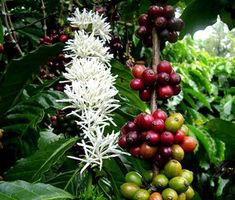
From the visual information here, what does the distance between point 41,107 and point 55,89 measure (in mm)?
103

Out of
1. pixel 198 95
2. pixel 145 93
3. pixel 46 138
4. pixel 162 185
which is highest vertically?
pixel 145 93

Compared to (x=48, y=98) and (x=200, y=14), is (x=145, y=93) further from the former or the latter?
(x=200, y=14)

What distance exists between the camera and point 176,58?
4.12 metres

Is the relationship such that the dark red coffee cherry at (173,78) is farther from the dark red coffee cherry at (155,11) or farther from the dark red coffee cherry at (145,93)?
the dark red coffee cherry at (155,11)

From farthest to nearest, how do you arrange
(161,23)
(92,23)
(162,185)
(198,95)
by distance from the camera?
1. (198,95)
2. (92,23)
3. (161,23)
4. (162,185)

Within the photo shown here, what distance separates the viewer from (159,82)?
3.44 feet

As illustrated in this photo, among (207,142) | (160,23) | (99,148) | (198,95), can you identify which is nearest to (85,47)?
(160,23)

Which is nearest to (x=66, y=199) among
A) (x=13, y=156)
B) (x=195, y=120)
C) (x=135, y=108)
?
(x=135, y=108)

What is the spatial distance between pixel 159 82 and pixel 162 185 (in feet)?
0.77

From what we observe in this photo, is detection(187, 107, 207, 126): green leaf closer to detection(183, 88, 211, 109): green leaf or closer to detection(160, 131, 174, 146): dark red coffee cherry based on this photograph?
detection(183, 88, 211, 109): green leaf

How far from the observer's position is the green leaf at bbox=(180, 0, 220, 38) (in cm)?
163

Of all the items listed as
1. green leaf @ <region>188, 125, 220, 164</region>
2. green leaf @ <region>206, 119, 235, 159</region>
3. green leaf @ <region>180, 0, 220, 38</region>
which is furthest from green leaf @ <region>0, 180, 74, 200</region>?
green leaf @ <region>188, 125, 220, 164</region>

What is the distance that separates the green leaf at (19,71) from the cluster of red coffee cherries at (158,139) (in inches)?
25.4

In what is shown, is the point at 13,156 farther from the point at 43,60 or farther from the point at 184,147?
the point at 184,147
